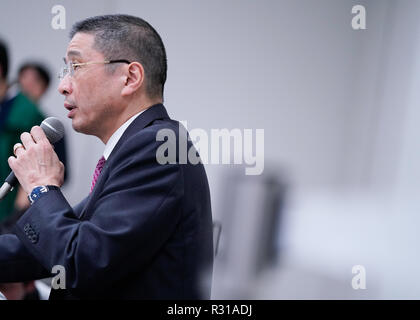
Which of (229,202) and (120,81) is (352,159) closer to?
(229,202)

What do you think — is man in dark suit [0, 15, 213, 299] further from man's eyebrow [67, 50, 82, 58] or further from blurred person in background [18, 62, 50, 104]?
blurred person in background [18, 62, 50, 104]

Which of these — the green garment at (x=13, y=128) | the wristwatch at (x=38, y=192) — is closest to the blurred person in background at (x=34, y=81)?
the green garment at (x=13, y=128)

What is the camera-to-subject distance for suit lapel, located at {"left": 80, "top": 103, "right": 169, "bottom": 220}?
3.89ft

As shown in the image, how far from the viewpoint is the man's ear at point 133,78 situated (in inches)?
51.3

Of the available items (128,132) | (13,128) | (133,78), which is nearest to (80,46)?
(133,78)

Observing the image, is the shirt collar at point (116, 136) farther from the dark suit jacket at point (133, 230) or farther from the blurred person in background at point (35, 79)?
the blurred person in background at point (35, 79)

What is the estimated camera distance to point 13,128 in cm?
279

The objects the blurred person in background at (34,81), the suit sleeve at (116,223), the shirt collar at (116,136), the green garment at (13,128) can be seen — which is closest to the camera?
the suit sleeve at (116,223)

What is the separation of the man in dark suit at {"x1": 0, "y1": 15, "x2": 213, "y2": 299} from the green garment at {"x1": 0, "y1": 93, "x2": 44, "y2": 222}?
1.40 meters

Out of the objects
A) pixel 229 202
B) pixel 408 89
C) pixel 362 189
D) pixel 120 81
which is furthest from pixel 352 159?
pixel 120 81

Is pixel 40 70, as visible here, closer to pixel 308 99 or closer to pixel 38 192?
pixel 308 99

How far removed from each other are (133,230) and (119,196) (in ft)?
0.25

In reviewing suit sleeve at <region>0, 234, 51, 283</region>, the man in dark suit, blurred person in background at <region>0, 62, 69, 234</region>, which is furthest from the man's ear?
blurred person in background at <region>0, 62, 69, 234</region>

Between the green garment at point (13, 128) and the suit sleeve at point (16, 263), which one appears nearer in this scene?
the suit sleeve at point (16, 263)
